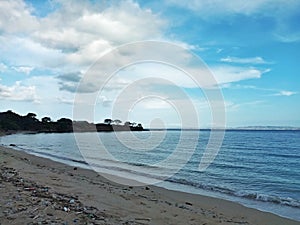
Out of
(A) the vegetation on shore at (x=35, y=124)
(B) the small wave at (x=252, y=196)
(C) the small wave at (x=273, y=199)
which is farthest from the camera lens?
(A) the vegetation on shore at (x=35, y=124)

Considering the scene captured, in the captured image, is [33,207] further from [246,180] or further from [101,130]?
[101,130]

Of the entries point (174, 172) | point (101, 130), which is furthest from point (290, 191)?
point (101, 130)

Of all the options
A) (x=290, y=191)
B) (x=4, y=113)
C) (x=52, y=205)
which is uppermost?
(x=4, y=113)

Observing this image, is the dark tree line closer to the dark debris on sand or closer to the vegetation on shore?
the vegetation on shore

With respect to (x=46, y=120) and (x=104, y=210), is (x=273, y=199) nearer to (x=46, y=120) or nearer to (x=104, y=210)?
(x=104, y=210)

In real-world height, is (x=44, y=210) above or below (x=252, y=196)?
above

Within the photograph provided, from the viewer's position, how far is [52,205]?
7961 mm

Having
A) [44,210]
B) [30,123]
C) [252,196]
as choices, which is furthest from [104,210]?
[30,123]

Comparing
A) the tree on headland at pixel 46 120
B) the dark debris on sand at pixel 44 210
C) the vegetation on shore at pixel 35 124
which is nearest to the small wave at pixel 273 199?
the dark debris on sand at pixel 44 210

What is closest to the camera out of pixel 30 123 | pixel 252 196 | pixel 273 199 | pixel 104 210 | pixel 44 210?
pixel 44 210

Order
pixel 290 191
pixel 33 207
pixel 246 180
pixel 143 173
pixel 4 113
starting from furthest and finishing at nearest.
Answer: pixel 4 113
pixel 143 173
pixel 246 180
pixel 290 191
pixel 33 207

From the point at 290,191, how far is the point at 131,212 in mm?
10848

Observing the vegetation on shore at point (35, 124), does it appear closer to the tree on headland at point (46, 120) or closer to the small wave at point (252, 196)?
the tree on headland at point (46, 120)

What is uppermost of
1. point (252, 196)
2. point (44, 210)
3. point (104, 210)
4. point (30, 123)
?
A: point (30, 123)
